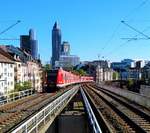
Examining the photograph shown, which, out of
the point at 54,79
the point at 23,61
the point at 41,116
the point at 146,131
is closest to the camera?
the point at 146,131

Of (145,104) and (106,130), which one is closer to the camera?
(106,130)

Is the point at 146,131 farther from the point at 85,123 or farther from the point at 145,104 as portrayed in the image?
the point at 145,104

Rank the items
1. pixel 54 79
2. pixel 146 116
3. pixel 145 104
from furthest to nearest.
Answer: pixel 54 79 → pixel 145 104 → pixel 146 116

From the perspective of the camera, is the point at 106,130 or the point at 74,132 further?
the point at 74,132

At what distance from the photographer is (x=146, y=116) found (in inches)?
1268

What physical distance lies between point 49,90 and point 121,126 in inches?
2182

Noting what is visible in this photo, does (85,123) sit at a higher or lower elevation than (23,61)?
lower

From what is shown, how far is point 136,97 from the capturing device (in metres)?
51.3

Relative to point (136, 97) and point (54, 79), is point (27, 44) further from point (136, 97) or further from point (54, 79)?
point (136, 97)

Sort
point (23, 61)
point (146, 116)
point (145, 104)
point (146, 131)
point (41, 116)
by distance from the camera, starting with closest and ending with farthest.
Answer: point (146, 131), point (41, 116), point (146, 116), point (145, 104), point (23, 61)

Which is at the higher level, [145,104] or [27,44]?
[27,44]

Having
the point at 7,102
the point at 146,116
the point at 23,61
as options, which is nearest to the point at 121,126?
the point at 146,116

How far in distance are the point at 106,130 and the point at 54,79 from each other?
177 ft

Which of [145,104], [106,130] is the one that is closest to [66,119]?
[106,130]
